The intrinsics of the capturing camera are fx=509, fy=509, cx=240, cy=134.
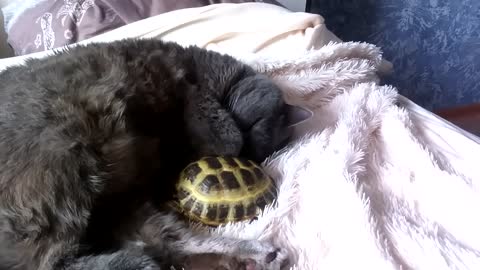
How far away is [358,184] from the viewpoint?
3.22ft

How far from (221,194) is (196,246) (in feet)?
0.35

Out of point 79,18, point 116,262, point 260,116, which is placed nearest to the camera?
point 116,262

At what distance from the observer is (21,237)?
2.55 ft

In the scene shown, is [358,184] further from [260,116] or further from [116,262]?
[116,262]

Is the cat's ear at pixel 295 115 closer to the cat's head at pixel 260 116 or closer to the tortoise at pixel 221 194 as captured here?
the cat's head at pixel 260 116

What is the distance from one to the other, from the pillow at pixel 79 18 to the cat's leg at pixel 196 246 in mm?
779

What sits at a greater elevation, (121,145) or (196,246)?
(121,145)

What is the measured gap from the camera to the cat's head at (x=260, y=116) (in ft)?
3.78

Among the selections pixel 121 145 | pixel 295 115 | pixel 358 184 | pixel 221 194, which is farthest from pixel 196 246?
pixel 295 115

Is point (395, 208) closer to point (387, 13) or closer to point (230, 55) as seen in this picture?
point (230, 55)

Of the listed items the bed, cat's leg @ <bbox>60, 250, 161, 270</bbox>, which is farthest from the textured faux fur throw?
cat's leg @ <bbox>60, 250, 161, 270</bbox>

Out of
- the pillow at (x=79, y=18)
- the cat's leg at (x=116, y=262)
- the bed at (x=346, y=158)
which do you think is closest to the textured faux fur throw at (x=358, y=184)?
the bed at (x=346, y=158)

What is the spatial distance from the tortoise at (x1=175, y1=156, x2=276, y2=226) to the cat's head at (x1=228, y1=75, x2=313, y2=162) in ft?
0.58

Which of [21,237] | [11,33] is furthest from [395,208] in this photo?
[11,33]
